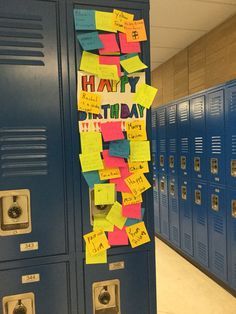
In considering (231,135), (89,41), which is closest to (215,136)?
(231,135)

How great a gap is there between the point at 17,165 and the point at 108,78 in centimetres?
53

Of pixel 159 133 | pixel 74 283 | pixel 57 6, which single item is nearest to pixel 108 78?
pixel 57 6

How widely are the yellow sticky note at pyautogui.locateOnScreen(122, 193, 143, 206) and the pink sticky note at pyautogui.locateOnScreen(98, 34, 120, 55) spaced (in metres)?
0.63

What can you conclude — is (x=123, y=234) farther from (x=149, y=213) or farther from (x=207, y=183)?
(x=207, y=183)

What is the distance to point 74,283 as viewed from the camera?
1294 millimetres

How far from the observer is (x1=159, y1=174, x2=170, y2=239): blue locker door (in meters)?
4.32

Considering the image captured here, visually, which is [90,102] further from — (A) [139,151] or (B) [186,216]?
(B) [186,216]

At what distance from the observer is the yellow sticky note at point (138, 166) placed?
1330 mm

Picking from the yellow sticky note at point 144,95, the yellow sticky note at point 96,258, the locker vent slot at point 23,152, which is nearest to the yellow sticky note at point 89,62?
the yellow sticky note at point 144,95

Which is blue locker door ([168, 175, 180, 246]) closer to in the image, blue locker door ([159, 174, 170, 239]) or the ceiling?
blue locker door ([159, 174, 170, 239])

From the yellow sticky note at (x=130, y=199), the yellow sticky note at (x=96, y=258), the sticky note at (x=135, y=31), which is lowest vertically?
the yellow sticky note at (x=96, y=258)

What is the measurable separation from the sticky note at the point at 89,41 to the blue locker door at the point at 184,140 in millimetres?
2523

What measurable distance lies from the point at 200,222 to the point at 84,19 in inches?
109

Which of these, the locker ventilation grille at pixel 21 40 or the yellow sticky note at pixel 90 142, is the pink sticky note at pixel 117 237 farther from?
the locker ventilation grille at pixel 21 40
